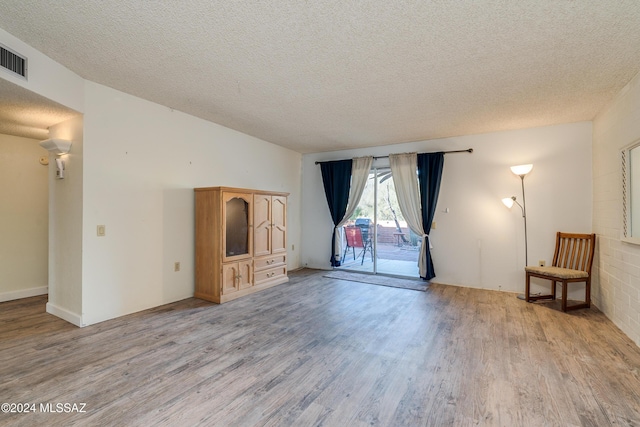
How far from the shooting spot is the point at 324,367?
7.26 ft

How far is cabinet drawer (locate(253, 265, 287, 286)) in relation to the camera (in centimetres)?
434

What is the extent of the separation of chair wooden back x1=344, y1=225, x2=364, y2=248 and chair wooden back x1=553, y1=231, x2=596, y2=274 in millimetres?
3066

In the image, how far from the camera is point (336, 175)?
5766mm

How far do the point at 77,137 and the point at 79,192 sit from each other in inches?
23.5

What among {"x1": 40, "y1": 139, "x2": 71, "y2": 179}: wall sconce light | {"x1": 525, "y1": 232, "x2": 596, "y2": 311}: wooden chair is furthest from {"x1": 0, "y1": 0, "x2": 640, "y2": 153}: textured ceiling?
{"x1": 525, "y1": 232, "x2": 596, "y2": 311}: wooden chair

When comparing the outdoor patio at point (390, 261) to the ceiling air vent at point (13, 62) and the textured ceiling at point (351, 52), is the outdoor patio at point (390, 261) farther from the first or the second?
the ceiling air vent at point (13, 62)

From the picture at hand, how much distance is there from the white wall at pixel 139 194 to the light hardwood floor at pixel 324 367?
1.21ft

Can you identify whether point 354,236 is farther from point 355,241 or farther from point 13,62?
point 13,62

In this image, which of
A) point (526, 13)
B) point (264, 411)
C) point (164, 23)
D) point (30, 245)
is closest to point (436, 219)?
Answer: point (526, 13)

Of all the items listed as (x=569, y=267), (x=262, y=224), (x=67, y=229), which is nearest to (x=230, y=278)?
(x=262, y=224)

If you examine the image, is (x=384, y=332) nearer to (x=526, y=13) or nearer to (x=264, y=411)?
(x=264, y=411)

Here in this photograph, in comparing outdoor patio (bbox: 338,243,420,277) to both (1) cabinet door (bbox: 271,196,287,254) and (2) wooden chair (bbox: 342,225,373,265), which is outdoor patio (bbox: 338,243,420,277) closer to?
(2) wooden chair (bbox: 342,225,373,265)

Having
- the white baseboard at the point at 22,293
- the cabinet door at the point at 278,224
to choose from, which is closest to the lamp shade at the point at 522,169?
the cabinet door at the point at 278,224

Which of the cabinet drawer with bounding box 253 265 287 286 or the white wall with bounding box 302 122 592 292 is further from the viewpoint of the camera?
the cabinet drawer with bounding box 253 265 287 286
